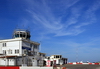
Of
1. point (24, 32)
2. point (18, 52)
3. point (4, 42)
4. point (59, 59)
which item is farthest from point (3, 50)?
point (59, 59)

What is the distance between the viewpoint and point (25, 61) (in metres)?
47.3

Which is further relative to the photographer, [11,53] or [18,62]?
[11,53]

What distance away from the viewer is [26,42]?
54.6m

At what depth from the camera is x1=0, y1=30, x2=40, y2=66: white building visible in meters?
45.3

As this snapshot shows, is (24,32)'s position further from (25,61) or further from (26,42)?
(25,61)

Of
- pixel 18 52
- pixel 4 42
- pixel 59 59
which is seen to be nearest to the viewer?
pixel 18 52

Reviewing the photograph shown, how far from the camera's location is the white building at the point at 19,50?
4533cm

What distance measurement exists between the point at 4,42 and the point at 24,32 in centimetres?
908

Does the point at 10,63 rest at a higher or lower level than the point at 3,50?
lower

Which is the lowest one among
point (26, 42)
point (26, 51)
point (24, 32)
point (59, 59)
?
point (59, 59)

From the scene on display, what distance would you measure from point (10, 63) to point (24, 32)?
1762 centimetres

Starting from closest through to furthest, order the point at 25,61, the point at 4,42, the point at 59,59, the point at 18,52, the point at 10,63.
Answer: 1. the point at 10,63
2. the point at 25,61
3. the point at 18,52
4. the point at 4,42
5. the point at 59,59

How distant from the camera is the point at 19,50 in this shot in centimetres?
5119

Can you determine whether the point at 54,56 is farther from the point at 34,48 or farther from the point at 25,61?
the point at 25,61
